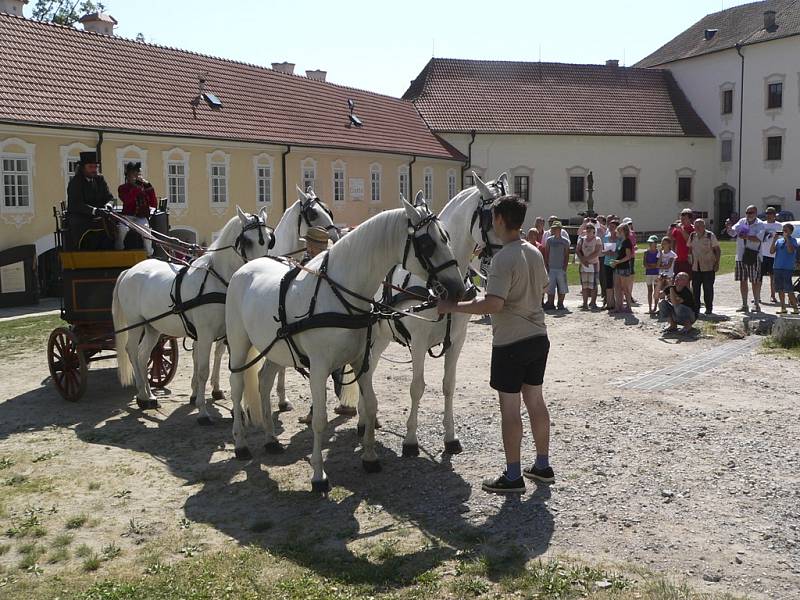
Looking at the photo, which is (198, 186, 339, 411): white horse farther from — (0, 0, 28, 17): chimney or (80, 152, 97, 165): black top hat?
(0, 0, 28, 17): chimney

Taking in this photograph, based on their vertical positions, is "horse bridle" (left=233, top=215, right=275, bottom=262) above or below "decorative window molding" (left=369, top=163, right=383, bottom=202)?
below

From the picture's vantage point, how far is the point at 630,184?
45.7 metres

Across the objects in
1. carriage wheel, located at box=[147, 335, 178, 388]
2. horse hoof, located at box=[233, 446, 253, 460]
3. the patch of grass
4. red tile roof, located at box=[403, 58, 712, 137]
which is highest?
red tile roof, located at box=[403, 58, 712, 137]

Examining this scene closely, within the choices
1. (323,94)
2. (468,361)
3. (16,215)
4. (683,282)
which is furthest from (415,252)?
(323,94)

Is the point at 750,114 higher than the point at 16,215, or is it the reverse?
the point at 750,114

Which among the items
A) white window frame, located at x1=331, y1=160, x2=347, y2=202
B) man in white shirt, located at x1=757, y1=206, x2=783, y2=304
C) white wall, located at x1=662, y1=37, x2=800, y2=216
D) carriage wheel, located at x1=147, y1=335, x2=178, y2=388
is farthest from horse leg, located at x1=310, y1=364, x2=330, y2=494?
white wall, located at x1=662, y1=37, x2=800, y2=216

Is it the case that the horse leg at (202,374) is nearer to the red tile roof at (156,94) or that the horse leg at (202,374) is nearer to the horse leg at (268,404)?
the horse leg at (268,404)

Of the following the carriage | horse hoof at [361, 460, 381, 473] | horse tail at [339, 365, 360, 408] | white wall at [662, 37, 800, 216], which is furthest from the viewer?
white wall at [662, 37, 800, 216]

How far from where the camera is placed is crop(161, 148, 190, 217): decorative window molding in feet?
83.0

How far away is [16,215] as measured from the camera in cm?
2094

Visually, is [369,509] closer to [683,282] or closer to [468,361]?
[468,361]

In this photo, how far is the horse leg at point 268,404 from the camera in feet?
24.3

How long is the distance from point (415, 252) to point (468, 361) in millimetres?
6048

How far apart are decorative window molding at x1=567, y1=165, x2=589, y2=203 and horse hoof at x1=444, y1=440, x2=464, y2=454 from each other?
39.1 meters
